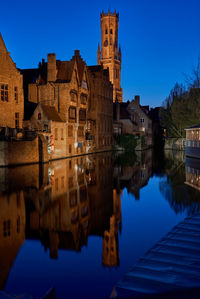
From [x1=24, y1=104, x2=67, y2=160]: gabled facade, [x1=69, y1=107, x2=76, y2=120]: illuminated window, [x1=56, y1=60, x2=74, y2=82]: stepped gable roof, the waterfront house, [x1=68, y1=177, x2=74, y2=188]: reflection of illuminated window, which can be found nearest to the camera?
[x1=68, y1=177, x2=74, y2=188]: reflection of illuminated window

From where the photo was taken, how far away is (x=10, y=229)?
32.6ft

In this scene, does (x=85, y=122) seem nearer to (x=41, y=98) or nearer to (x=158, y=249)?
(x=41, y=98)

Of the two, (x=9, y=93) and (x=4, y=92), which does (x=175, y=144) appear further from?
(x=4, y=92)

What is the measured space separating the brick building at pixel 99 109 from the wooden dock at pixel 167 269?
46.7 meters

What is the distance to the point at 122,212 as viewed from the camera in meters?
12.6

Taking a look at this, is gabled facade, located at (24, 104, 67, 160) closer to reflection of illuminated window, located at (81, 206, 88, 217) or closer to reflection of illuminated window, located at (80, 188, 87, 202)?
reflection of illuminated window, located at (80, 188, 87, 202)

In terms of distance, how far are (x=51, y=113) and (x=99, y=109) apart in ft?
65.2

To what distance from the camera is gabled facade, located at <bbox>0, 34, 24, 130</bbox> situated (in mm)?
35844

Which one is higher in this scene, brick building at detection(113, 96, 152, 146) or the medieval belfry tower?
the medieval belfry tower

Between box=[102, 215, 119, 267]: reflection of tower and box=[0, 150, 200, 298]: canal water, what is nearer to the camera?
box=[0, 150, 200, 298]: canal water

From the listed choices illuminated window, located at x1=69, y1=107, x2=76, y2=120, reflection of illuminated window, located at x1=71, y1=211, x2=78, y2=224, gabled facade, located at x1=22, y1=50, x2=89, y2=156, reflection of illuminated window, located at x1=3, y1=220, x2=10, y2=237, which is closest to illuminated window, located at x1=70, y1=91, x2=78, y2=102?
gabled facade, located at x1=22, y1=50, x2=89, y2=156

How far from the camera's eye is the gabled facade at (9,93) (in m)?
35.8

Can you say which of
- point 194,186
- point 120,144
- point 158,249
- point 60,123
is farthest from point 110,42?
point 158,249

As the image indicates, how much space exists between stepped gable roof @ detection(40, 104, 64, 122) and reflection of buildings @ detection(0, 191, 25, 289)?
24.7 m
